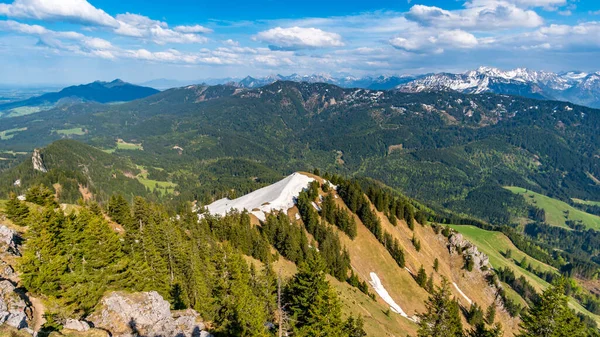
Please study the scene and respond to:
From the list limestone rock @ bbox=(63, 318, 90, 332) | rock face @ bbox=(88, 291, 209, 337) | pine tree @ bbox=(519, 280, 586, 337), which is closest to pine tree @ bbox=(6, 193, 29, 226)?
rock face @ bbox=(88, 291, 209, 337)

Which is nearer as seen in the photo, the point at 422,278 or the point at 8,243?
the point at 8,243

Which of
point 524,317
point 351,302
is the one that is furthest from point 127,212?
point 524,317

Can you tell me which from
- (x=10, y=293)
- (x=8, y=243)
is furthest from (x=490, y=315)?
(x=8, y=243)

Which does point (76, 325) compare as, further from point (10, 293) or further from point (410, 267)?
point (410, 267)

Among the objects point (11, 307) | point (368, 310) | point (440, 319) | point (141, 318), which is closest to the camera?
point (11, 307)

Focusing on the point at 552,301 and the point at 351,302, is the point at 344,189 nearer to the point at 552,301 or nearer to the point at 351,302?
the point at 351,302

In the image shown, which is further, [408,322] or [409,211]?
Answer: [409,211]
